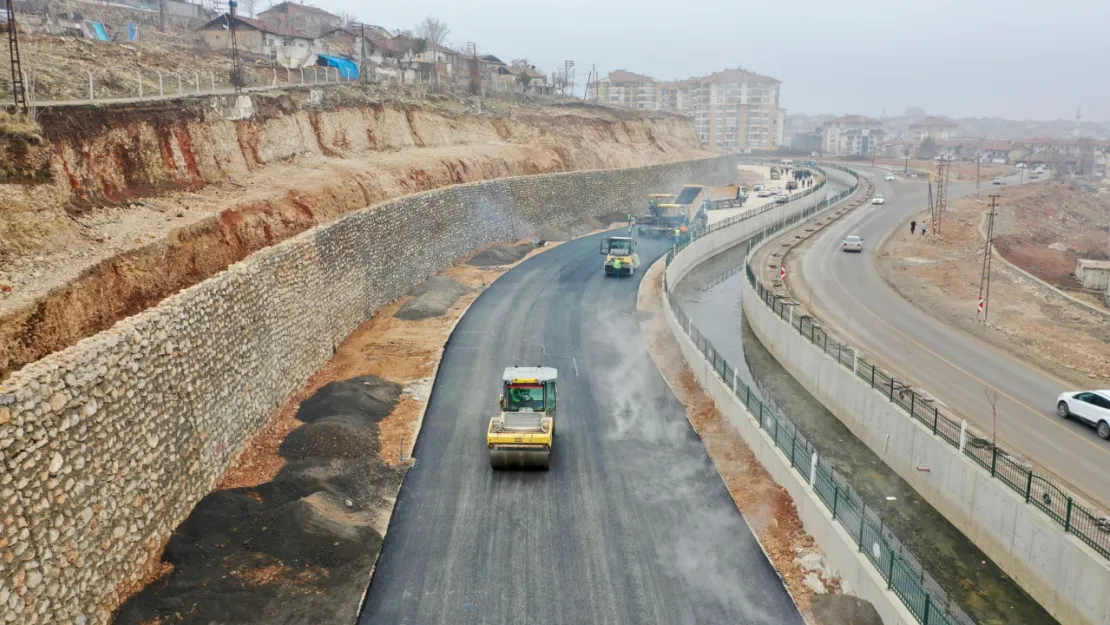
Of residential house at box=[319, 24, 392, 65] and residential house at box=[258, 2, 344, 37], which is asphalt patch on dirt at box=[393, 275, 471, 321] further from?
residential house at box=[258, 2, 344, 37]

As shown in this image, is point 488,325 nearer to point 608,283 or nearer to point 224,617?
point 608,283

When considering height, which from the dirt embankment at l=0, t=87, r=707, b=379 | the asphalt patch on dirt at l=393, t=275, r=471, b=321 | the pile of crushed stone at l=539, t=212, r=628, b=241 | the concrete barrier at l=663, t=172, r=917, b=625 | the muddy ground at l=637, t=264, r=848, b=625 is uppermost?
the dirt embankment at l=0, t=87, r=707, b=379

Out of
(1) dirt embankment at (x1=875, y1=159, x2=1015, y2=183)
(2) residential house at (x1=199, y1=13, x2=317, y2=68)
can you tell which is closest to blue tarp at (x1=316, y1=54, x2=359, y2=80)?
(2) residential house at (x1=199, y1=13, x2=317, y2=68)

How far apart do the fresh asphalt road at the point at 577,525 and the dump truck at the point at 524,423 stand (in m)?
0.50

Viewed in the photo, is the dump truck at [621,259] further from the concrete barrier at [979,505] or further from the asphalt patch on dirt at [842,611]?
the asphalt patch on dirt at [842,611]

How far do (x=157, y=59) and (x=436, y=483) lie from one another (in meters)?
32.1

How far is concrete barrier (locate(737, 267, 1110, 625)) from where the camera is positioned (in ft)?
54.0

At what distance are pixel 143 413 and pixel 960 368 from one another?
2882 cm

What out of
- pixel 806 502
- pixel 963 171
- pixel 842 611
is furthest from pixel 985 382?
pixel 963 171

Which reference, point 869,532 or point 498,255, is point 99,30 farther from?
point 869,532

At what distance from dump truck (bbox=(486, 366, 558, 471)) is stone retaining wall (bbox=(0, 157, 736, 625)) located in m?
7.01

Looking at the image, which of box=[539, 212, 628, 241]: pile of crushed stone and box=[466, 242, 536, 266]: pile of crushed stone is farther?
box=[539, 212, 628, 241]: pile of crushed stone

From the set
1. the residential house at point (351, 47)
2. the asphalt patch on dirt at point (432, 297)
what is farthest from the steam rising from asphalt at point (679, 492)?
the residential house at point (351, 47)

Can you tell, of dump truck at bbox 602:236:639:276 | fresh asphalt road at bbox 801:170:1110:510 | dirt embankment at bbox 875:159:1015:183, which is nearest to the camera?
fresh asphalt road at bbox 801:170:1110:510
